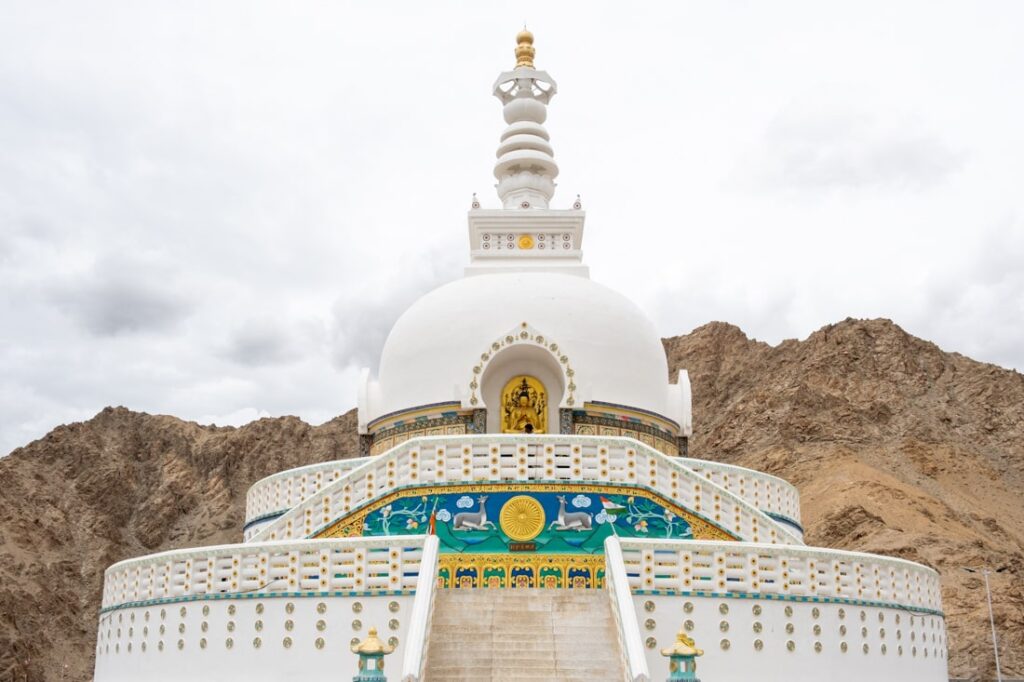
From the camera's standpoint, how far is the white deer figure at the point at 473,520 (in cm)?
1598

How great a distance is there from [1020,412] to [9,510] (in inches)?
1953

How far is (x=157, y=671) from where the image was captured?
14789mm

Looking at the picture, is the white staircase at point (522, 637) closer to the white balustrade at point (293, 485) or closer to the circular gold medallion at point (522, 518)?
the circular gold medallion at point (522, 518)

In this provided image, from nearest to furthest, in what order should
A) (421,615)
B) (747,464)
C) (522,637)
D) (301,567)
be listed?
(421,615) < (522,637) < (301,567) < (747,464)

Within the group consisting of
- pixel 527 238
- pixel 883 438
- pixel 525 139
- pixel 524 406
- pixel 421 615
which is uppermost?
pixel 883 438

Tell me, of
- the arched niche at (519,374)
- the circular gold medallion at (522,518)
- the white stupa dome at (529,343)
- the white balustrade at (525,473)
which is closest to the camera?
the circular gold medallion at (522,518)

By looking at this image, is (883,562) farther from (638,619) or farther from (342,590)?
(342,590)

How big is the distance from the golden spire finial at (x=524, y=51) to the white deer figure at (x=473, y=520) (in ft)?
43.9

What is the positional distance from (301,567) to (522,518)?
3126 mm

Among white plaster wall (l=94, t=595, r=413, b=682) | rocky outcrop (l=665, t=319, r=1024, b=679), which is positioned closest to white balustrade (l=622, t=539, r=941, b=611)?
white plaster wall (l=94, t=595, r=413, b=682)

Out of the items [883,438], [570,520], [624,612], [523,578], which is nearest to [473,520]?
[523,578]

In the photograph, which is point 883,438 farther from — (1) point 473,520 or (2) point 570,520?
(1) point 473,520

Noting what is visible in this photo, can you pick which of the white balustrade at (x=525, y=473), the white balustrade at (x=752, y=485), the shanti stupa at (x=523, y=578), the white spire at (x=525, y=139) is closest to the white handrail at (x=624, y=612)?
the shanti stupa at (x=523, y=578)

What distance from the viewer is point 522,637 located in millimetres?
13406
